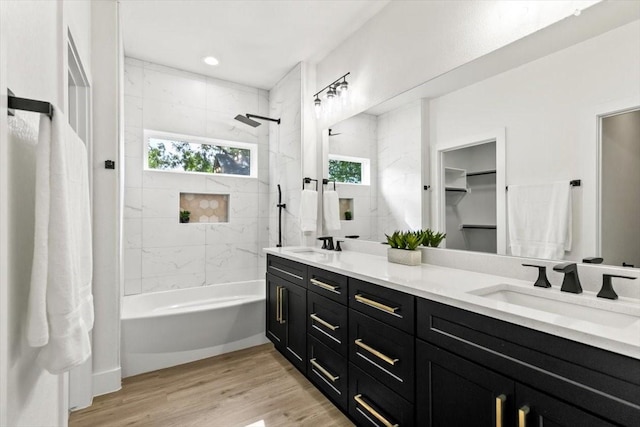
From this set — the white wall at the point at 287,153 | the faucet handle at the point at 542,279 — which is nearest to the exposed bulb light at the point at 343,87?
the white wall at the point at 287,153

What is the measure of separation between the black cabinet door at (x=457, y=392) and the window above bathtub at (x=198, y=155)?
3015 millimetres

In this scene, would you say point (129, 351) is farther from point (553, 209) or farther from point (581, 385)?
point (553, 209)

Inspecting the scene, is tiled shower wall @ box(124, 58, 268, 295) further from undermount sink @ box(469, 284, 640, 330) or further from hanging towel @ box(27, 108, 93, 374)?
undermount sink @ box(469, 284, 640, 330)

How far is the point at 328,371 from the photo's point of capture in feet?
6.33

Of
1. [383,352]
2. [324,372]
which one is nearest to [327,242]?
[324,372]

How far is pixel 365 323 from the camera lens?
5.29 ft

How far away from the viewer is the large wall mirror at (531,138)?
121 centimetres

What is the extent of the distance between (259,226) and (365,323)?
7.96 ft

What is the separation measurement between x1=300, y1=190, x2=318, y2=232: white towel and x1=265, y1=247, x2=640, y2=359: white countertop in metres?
0.87

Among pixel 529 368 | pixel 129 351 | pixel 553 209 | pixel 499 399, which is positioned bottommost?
pixel 129 351

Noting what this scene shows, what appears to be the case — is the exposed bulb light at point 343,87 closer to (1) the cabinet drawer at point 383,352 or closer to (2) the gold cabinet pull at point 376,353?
(1) the cabinet drawer at point 383,352

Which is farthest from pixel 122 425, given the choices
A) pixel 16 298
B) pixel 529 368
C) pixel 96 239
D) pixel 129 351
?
pixel 529 368

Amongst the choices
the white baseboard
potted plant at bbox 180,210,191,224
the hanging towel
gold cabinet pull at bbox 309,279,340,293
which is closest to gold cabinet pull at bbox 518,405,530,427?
gold cabinet pull at bbox 309,279,340,293

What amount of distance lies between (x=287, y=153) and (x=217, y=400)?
7.84 ft
